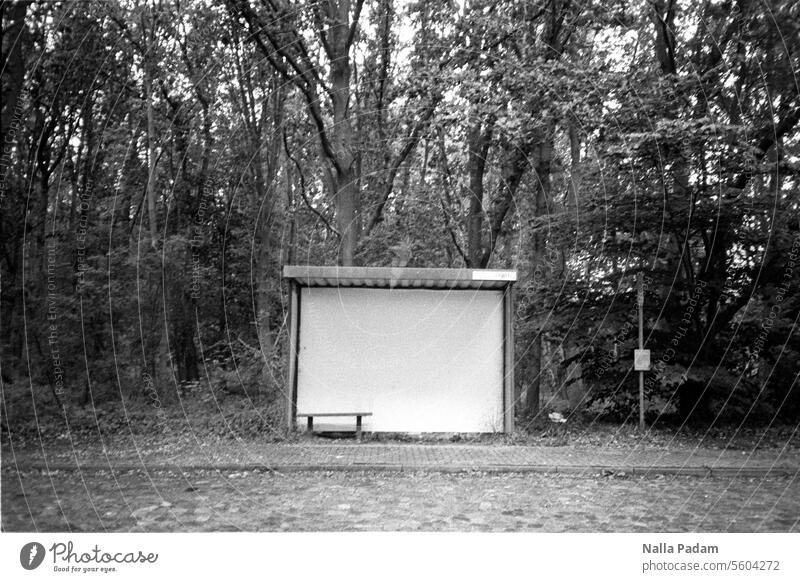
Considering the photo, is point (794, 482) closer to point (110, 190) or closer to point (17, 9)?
point (17, 9)

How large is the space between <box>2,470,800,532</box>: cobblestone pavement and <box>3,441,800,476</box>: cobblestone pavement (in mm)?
202

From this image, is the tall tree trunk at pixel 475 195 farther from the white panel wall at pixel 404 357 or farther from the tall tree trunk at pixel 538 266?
the white panel wall at pixel 404 357

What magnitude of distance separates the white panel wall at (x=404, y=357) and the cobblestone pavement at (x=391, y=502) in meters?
3.32

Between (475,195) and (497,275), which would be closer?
(497,275)

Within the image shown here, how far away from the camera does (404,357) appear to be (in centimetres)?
991

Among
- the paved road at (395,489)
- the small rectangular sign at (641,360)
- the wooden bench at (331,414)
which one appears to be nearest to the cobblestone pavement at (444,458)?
the paved road at (395,489)

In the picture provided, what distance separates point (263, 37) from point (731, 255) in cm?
857

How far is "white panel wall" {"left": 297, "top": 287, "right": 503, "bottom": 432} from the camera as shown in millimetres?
9859

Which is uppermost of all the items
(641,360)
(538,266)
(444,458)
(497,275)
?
(538,266)

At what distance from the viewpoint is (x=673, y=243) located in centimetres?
914

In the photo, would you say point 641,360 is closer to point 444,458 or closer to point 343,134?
point 444,458

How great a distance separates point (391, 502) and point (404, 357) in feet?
15.4

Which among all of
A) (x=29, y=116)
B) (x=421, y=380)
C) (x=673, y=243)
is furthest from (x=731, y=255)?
(x=29, y=116)

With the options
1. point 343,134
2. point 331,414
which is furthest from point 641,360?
point 343,134
